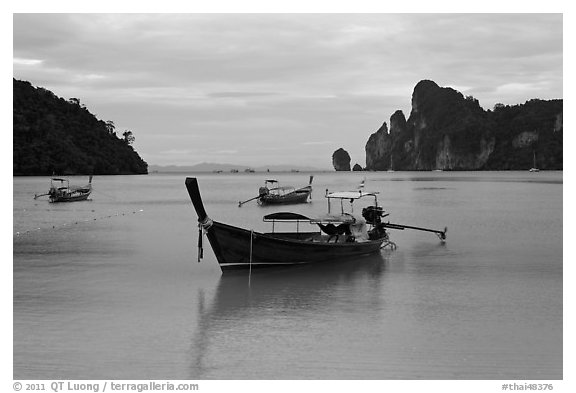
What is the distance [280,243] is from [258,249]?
61cm

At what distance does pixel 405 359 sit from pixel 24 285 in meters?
9.20

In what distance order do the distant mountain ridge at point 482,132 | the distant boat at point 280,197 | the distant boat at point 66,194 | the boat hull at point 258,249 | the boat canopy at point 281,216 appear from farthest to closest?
the distant mountain ridge at point 482,132
the distant boat at point 280,197
the distant boat at point 66,194
the boat canopy at point 281,216
the boat hull at point 258,249

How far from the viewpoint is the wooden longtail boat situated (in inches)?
578

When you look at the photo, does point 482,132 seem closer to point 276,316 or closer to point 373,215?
point 373,215

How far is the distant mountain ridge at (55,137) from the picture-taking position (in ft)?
339

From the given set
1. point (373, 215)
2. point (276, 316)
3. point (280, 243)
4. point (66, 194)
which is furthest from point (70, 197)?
point (276, 316)

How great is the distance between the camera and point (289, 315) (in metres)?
11.7

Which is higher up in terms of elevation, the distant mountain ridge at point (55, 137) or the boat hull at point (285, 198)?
the distant mountain ridge at point (55, 137)

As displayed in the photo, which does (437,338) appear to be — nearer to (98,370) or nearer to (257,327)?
(257,327)

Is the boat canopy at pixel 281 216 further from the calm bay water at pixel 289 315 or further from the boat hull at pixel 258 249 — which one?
the calm bay water at pixel 289 315

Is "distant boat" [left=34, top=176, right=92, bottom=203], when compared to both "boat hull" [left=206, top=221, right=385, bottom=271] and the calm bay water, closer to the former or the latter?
the calm bay water

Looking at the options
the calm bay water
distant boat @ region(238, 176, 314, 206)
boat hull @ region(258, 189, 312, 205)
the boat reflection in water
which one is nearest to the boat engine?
the calm bay water

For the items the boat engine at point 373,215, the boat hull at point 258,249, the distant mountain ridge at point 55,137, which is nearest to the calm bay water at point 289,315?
the boat hull at point 258,249

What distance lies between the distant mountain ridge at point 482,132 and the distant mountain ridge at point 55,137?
96.1 m
